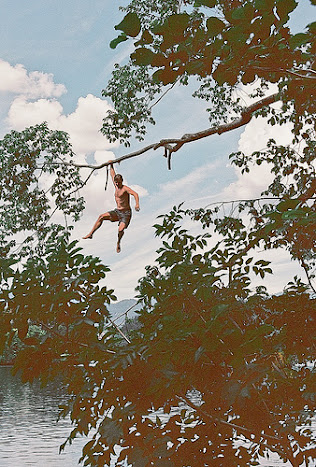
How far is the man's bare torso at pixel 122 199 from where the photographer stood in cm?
618

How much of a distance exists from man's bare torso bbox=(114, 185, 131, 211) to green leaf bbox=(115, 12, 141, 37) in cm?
410

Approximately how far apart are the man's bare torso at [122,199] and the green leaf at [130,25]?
4.10m

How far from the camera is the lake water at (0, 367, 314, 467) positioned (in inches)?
646

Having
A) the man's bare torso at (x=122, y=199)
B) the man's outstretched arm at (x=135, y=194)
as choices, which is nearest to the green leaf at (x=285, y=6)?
the man's outstretched arm at (x=135, y=194)

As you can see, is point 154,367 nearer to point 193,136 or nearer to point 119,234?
point 119,234

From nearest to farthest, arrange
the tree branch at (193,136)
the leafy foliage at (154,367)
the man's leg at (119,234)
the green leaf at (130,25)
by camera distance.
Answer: the green leaf at (130,25) → the leafy foliage at (154,367) → the man's leg at (119,234) → the tree branch at (193,136)

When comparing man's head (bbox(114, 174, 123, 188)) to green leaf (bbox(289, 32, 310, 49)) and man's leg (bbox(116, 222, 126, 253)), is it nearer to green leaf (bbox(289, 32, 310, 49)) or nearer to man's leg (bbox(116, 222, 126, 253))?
man's leg (bbox(116, 222, 126, 253))

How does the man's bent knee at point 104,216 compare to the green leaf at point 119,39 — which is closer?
the green leaf at point 119,39

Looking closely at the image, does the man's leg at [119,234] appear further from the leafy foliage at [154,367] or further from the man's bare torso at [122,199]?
the leafy foliage at [154,367]

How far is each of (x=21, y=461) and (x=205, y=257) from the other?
47.2 feet

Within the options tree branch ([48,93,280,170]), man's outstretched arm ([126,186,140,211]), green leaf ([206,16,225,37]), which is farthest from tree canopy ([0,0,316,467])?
tree branch ([48,93,280,170])

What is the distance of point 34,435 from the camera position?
70.9 feet

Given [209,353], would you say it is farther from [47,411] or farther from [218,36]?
[47,411]

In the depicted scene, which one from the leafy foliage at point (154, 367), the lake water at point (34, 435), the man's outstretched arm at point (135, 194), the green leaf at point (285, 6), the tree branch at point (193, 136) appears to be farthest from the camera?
the lake water at point (34, 435)
